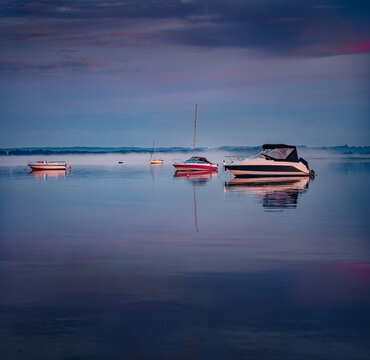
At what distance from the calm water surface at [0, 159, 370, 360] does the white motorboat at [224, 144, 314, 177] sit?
31.5 m

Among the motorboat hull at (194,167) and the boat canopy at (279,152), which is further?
the motorboat hull at (194,167)

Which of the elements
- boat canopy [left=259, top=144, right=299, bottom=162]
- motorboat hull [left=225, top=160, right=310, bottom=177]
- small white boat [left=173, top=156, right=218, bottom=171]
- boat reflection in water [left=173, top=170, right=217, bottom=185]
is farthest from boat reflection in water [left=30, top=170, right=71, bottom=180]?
boat canopy [left=259, top=144, right=299, bottom=162]

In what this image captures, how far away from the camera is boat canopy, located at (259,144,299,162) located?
5274 centimetres

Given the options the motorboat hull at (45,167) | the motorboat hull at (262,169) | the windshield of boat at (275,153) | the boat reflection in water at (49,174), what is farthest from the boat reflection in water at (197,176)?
the motorboat hull at (45,167)

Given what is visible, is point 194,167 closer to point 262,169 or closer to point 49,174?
point 49,174

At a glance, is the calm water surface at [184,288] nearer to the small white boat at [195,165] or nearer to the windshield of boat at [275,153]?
the windshield of boat at [275,153]

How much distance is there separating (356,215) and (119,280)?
14307mm

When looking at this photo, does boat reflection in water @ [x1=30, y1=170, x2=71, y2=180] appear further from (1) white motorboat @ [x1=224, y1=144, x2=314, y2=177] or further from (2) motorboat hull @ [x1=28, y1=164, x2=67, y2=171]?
(1) white motorboat @ [x1=224, y1=144, x2=314, y2=177]

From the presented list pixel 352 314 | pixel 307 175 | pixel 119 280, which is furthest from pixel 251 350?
pixel 307 175

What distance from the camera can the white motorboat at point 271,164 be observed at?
51.2 meters

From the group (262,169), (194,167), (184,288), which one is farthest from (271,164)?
(184,288)

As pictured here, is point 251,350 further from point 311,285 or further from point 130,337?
point 311,285

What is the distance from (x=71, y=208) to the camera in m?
24.2

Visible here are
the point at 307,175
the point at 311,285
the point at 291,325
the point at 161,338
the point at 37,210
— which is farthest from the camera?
the point at 307,175
